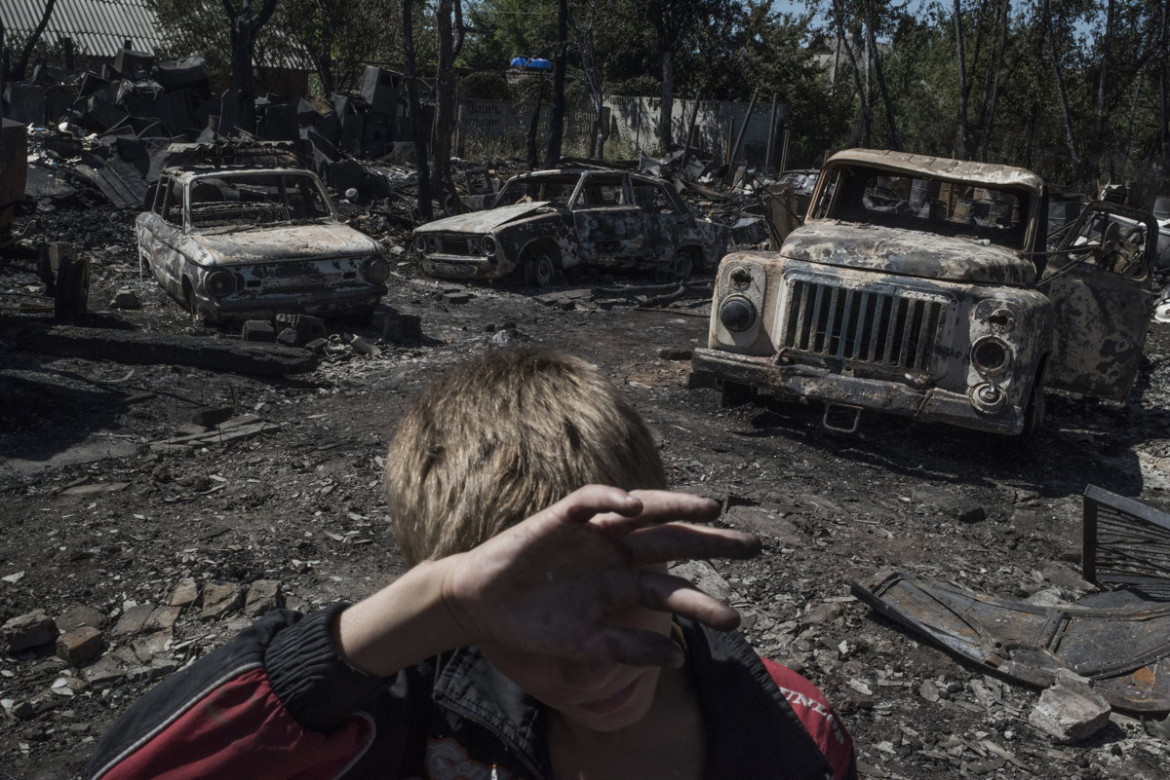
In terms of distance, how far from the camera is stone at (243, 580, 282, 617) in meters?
4.04

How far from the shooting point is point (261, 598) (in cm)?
412

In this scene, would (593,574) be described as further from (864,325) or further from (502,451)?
(864,325)

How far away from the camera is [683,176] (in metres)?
25.5

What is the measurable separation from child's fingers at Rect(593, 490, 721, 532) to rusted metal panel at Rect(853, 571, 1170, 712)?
11.0 ft

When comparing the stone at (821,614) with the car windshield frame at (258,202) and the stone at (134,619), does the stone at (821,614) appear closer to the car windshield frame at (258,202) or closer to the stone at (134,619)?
the stone at (134,619)

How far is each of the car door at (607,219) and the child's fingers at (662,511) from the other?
1216 centimetres

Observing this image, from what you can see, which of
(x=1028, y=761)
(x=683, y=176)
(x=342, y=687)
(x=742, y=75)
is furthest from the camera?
(x=742, y=75)

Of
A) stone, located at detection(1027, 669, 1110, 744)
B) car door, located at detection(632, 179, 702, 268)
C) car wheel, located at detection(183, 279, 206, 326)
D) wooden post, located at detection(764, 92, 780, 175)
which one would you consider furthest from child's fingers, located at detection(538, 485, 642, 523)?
wooden post, located at detection(764, 92, 780, 175)

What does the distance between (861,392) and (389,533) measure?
308 cm

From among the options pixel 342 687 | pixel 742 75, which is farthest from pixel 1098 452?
pixel 742 75

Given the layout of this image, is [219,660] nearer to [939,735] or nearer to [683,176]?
[939,735]

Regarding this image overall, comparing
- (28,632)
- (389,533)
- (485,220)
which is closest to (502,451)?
(28,632)

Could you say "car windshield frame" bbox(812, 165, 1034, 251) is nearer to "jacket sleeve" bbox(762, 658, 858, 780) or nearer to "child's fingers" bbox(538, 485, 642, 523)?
"jacket sleeve" bbox(762, 658, 858, 780)

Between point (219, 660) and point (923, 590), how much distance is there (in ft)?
12.2
